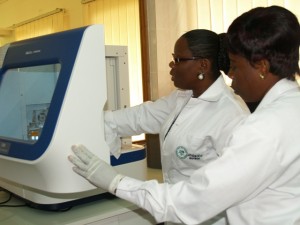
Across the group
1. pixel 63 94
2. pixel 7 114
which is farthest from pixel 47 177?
pixel 7 114

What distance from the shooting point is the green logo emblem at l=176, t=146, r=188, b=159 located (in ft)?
3.97

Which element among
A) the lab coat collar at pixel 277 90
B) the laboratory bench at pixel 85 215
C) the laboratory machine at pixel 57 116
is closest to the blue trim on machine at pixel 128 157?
the laboratory machine at pixel 57 116

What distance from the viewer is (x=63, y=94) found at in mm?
1029

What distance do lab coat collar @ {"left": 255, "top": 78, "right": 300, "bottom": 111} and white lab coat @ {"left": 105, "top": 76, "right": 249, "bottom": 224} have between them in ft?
0.72

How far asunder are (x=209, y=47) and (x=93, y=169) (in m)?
0.59

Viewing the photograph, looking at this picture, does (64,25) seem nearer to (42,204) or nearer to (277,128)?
(42,204)

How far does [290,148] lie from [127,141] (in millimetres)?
871

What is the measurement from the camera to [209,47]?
1.24 meters

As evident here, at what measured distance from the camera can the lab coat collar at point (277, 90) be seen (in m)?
0.90

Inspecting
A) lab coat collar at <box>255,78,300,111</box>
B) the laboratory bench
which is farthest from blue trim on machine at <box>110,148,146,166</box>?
lab coat collar at <box>255,78,300,111</box>

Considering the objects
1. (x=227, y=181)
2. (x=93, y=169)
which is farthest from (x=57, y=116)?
(x=227, y=181)

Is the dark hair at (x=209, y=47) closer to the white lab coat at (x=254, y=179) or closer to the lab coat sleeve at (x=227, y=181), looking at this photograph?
the white lab coat at (x=254, y=179)

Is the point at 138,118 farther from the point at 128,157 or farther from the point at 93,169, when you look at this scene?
the point at 93,169

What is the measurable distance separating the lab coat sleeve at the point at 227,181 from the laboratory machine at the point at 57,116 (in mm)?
332
